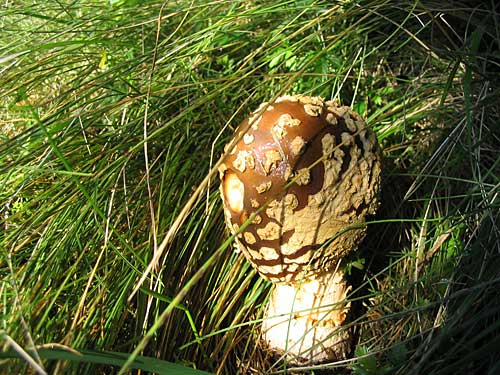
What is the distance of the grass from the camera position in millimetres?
1524

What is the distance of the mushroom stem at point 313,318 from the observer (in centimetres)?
185

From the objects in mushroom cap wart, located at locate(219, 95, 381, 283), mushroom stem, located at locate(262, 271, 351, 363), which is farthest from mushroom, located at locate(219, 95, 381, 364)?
mushroom stem, located at locate(262, 271, 351, 363)

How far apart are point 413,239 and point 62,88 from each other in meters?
1.71

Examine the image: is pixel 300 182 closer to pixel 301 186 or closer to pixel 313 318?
pixel 301 186

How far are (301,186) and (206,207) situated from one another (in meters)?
0.49

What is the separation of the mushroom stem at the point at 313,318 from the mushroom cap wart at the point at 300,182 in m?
0.20

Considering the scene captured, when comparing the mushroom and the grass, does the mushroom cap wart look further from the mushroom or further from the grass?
the grass

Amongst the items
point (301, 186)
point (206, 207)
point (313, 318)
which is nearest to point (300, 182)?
point (301, 186)

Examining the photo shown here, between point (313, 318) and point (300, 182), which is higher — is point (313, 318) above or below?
below

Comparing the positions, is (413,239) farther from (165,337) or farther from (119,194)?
(119,194)

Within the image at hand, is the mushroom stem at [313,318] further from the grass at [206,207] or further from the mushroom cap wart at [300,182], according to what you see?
the mushroom cap wart at [300,182]

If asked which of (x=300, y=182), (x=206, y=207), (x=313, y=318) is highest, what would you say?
(x=300, y=182)

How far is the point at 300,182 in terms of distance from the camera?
1.53 meters

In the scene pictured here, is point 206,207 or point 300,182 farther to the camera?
point 206,207
